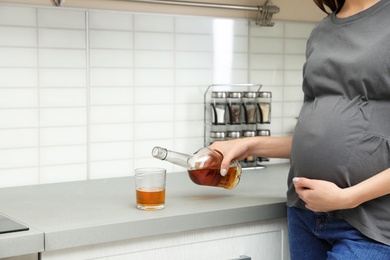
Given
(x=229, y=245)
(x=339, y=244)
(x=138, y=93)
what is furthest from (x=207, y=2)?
(x=339, y=244)

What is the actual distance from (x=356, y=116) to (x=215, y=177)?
0.47 meters

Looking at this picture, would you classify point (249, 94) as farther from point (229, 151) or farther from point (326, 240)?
point (326, 240)

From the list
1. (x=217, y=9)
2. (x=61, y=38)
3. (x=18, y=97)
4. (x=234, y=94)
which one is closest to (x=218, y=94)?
(x=234, y=94)

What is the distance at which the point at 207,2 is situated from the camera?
2246 mm

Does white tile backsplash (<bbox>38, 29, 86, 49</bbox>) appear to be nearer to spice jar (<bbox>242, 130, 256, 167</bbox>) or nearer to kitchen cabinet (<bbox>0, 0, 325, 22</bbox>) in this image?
kitchen cabinet (<bbox>0, 0, 325, 22</bbox>)

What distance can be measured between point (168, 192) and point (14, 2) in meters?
0.70

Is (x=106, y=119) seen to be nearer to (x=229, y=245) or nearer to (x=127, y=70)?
(x=127, y=70)

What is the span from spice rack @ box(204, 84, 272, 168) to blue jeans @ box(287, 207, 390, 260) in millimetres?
628

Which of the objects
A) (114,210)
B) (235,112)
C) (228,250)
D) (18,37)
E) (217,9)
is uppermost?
(217,9)

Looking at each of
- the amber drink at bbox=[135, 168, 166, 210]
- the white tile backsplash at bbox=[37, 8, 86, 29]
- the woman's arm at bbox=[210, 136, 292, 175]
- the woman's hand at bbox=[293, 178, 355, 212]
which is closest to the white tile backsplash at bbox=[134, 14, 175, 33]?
the white tile backsplash at bbox=[37, 8, 86, 29]

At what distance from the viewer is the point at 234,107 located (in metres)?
2.27

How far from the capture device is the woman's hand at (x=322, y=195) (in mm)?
1413

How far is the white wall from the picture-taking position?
6.46 feet

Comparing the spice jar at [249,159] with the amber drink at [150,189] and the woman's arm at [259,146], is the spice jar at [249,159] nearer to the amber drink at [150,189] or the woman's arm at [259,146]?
the woman's arm at [259,146]
